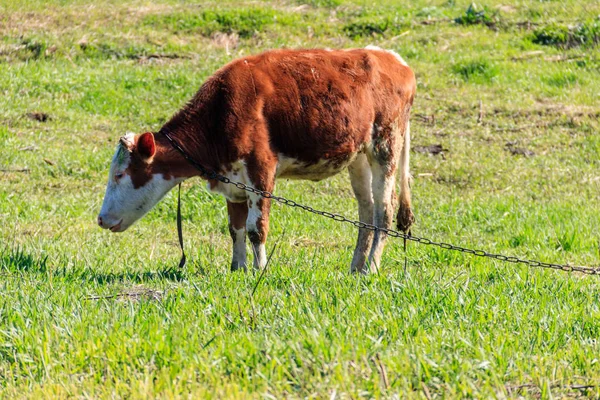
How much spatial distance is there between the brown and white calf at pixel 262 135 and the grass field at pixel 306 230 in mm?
532

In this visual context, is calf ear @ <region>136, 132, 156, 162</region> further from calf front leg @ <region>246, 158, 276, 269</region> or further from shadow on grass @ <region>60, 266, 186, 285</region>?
shadow on grass @ <region>60, 266, 186, 285</region>

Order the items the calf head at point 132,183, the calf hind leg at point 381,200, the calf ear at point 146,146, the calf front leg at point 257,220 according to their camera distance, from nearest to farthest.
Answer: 1. the calf ear at point 146,146
2. the calf head at point 132,183
3. the calf front leg at point 257,220
4. the calf hind leg at point 381,200

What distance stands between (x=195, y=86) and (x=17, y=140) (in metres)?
3.26

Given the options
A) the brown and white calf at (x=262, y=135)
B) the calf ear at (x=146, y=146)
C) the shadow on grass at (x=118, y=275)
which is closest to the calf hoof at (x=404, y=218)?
the brown and white calf at (x=262, y=135)

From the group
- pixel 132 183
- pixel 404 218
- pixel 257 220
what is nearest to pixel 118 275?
pixel 132 183

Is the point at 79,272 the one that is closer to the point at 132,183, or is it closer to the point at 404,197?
the point at 132,183

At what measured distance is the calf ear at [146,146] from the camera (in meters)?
7.88

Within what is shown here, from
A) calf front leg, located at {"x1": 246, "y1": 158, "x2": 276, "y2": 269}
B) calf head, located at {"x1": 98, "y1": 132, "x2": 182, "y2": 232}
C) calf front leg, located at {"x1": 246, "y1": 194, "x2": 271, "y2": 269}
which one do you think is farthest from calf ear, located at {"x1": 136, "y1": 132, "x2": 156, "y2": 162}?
calf front leg, located at {"x1": 246, "y1": 194, "x2": 271, "y2": 269}

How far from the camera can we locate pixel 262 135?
809 centimetres

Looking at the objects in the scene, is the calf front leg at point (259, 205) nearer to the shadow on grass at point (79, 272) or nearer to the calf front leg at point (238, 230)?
the calf front leg at point (238, 230)

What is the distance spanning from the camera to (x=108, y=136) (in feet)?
46.9

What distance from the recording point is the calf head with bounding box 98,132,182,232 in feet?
26.3

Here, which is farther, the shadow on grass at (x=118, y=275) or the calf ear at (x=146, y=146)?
the calf ear at (x=146, y=146)

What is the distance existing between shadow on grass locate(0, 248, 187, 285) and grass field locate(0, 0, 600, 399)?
35 mm
